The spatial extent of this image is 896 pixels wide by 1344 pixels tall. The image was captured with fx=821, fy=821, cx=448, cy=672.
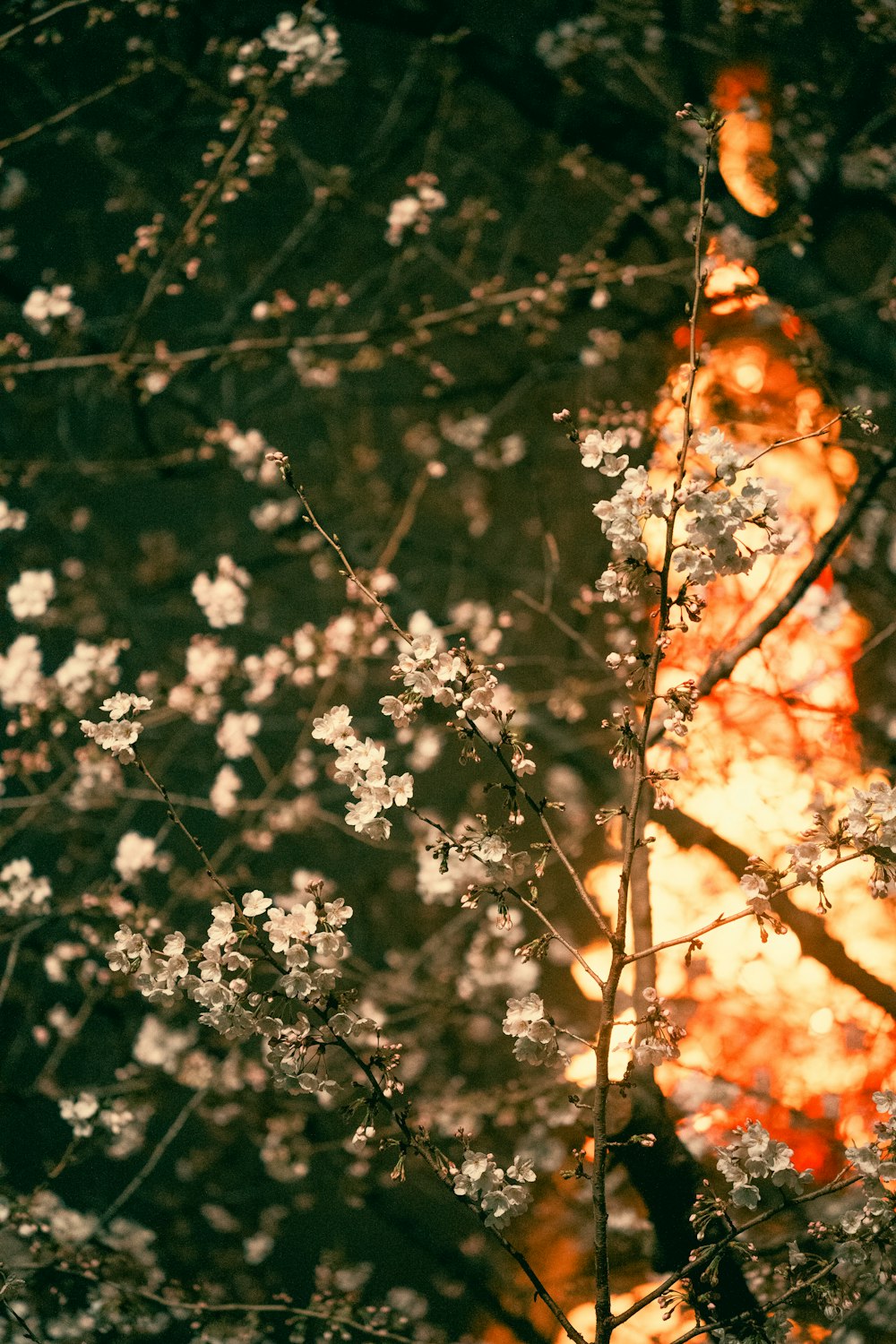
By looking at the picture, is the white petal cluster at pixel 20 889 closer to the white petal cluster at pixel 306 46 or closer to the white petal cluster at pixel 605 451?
the white petal cluster at pixel 605 451

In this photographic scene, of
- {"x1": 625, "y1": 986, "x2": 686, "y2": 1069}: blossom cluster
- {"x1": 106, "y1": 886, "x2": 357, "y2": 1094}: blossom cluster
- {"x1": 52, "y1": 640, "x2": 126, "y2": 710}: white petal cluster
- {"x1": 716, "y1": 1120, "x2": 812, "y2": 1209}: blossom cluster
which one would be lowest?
{"x1": 716, "y1": 1120, "x2": 812, "y2": 1209}: blossom cluster

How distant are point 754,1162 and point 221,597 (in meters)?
2.98

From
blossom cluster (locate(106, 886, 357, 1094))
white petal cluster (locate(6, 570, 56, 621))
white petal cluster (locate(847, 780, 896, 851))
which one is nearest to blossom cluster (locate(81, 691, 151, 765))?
blossom cluster (locate(106, 886, 357, 1094))

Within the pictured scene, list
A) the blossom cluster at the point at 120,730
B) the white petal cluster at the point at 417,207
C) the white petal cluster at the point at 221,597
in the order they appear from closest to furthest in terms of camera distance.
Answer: the blossom cluster at the point at 120,730 < the white petal cluster at the point at 417,207 < the white petal cluster at the point at 221,597

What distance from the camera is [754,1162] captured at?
168 cm

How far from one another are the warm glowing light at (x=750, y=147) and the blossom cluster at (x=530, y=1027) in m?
3.18

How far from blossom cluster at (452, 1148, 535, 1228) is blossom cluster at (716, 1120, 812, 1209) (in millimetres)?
414

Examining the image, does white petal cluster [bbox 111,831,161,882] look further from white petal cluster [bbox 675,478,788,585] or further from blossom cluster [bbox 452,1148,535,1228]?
white petal cluster [bbox 675,478,788,585]

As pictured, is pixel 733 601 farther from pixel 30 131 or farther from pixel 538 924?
pixel 30 131

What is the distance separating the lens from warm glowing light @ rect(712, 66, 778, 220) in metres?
3.30

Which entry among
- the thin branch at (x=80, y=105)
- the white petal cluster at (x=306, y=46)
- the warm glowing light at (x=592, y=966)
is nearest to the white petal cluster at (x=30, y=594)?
the thin branch at (x=80, y=105)

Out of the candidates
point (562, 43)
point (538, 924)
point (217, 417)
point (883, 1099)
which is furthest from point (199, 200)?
A: point (883, 1099)

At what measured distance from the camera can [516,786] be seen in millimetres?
1702

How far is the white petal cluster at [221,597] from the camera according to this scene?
3.75 metres
